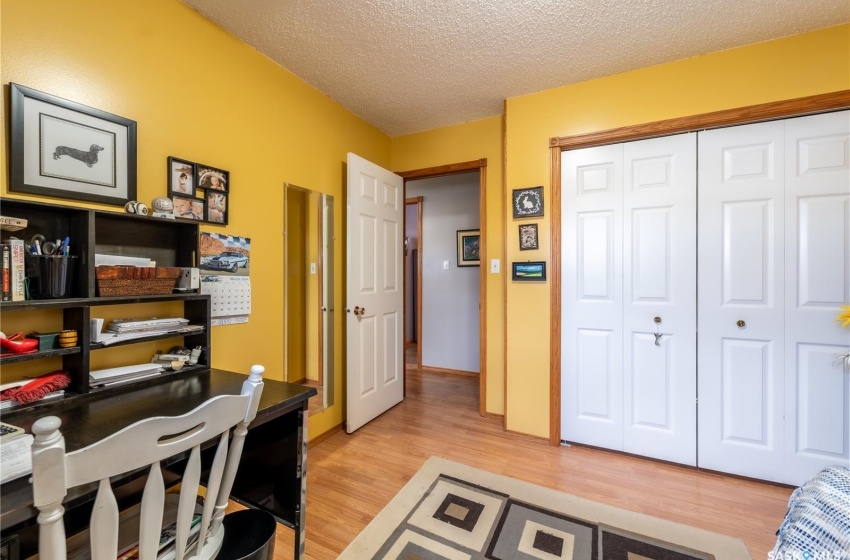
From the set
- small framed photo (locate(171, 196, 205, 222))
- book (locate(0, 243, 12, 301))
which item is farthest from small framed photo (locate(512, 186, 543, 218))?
book (locate(0, 243, 12, 301))

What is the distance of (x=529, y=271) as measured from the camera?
8.27 feet

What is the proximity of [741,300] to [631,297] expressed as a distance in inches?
22.0

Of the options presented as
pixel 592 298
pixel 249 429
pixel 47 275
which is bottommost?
pixel 249 429

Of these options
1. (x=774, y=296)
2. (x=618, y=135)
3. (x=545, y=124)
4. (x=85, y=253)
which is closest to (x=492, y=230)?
(x=545, y=124)

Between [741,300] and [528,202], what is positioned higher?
[528,202]

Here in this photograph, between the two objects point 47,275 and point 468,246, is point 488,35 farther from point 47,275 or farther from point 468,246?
point 468,246

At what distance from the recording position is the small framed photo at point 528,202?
97.4 inches

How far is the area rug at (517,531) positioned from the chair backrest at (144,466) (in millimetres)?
846

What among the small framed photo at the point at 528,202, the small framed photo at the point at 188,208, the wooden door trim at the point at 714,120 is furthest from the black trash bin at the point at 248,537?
Answer: the wooden door trim at the point at 714,120

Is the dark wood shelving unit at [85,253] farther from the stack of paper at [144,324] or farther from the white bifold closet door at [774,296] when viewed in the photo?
the white bifold closet door at [774,296]

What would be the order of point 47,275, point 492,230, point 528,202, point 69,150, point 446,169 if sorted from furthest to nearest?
1. point 446,169
2. point 492,230
3. point 528,202
4. point 69,150
5. point 47,275

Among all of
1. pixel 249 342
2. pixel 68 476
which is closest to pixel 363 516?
pixel 249 342

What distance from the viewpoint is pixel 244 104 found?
1955mm

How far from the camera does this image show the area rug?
1455 mm
